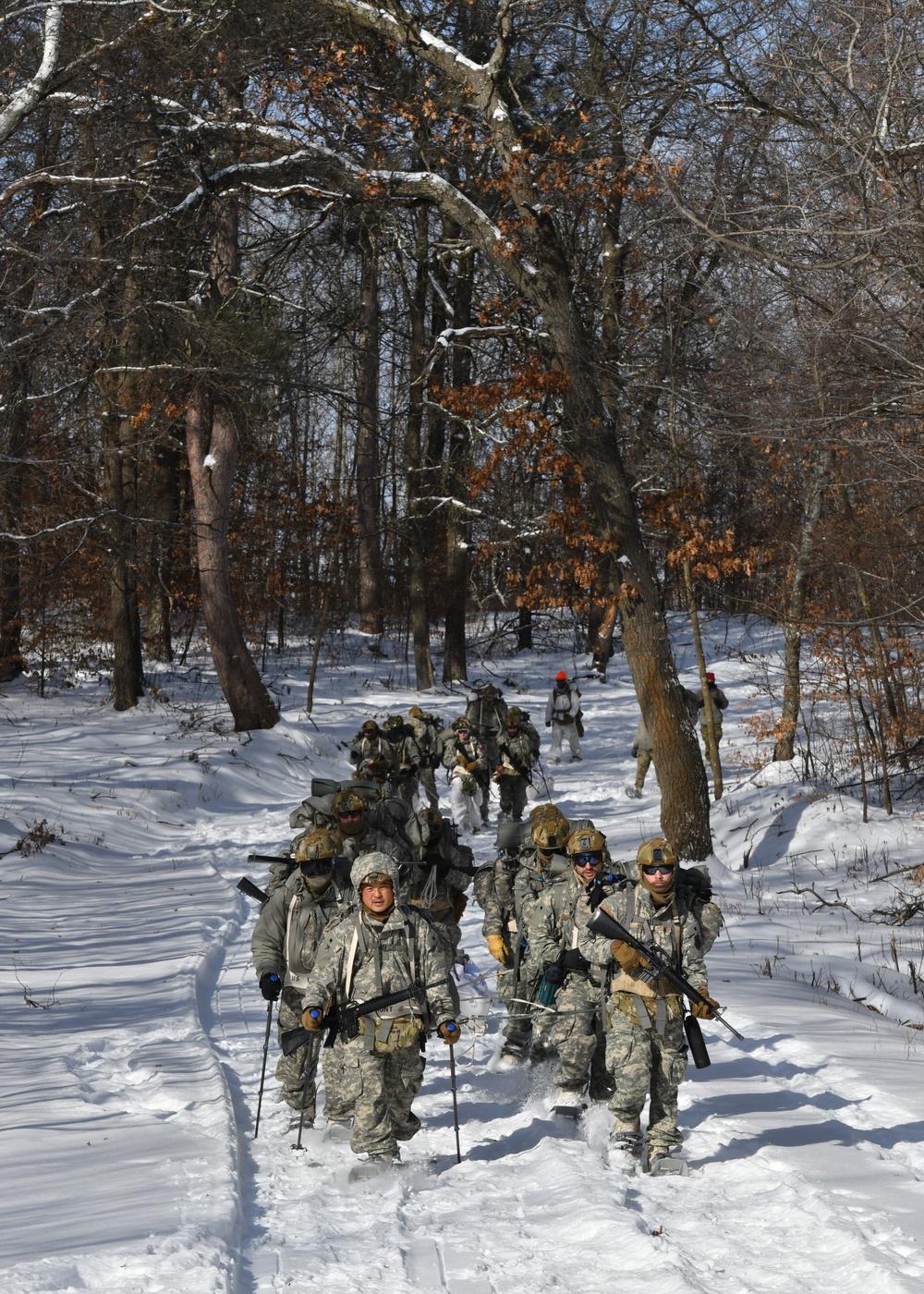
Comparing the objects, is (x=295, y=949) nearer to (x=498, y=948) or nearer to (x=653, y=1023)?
(x=498, y=948)

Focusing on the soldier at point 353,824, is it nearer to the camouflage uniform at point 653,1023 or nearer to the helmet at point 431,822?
the helmet at point 431,822

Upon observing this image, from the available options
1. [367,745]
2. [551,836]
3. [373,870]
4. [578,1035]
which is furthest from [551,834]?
[367,745]

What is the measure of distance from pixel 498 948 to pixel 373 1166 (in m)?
2.41

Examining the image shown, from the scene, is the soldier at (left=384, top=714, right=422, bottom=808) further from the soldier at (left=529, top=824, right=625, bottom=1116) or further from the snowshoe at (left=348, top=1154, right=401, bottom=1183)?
the snowshoe at (left=348, top=1154, right=401, bottom=1183)

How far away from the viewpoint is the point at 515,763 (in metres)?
16.0

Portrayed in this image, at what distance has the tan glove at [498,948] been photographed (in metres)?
8.40

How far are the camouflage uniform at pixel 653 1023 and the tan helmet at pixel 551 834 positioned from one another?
1486mm

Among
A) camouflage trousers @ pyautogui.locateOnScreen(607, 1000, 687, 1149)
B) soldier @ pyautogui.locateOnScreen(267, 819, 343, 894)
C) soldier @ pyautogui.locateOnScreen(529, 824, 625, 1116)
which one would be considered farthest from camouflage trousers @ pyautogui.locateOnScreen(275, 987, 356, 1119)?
camouflage trousers @ pyautogui.locateOnScreen(607, 1000, 687, 1149)

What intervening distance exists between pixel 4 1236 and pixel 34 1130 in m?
1.58

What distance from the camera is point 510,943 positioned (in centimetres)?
866

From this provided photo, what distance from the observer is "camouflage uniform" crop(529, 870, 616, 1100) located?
23.6 ft

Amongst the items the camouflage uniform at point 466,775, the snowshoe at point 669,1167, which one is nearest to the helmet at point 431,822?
the snowshoe at point 669,1167

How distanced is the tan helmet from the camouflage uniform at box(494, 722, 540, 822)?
306 inches

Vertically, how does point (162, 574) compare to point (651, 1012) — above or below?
above
